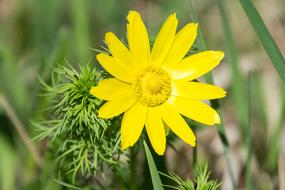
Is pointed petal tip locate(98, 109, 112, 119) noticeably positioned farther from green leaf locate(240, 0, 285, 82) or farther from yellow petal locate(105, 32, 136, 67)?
green leaf locate(240, 0, 285, 82)

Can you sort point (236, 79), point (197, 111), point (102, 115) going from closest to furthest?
point (102, 115) → point (197, 111) → point (236, 79)

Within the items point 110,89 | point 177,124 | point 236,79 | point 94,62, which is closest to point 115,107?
point 110,89

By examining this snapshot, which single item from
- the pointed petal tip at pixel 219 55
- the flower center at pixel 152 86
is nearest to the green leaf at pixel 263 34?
the pointed petal tip at pixel 219 55

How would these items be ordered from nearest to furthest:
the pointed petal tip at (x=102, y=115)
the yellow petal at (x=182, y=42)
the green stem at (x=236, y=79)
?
the pointed petal tip at (x=102, y=115) < the yellow petal at (x=182, y=42) < the green stem at (x=236, y=79)

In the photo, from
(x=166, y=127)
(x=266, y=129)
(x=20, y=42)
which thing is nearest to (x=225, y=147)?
(x=166, y=127)

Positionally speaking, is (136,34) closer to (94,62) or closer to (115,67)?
(115,67)

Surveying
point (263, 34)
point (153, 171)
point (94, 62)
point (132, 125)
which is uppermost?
point (94, 62)

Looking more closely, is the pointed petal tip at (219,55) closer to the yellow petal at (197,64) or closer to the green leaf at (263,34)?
the yellow petal at (197,64)
